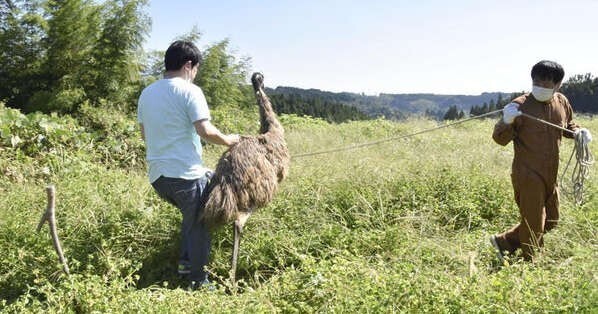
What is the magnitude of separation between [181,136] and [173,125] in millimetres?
103

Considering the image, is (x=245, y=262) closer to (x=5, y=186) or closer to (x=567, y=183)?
(x=5, y=186)

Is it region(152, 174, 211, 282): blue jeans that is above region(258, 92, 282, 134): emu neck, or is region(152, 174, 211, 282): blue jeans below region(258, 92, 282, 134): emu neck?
below

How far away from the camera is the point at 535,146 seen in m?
3.87

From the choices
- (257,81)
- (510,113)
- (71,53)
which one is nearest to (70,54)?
(71,53)

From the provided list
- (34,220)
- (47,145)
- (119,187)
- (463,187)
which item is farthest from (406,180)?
(47,145)

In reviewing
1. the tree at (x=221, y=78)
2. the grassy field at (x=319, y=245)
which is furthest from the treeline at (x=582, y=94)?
the grassy field at (x=319, y=245)

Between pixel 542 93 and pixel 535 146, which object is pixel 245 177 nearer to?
pixel 535 146

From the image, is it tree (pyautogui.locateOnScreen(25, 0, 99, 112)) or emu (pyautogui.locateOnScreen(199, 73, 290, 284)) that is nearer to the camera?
emu (pyautogui.locateOnScreen(199, 73, 290, 284))

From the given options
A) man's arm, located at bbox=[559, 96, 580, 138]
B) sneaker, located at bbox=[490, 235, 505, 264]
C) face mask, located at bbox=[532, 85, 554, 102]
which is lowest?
sneaker, located at bbox=[490, 235, 505, 264]

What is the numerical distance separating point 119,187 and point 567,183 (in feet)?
16.3

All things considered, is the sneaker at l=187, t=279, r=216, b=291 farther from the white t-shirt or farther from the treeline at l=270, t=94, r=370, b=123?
the treeline at l=270, t=94, r=370, b=123

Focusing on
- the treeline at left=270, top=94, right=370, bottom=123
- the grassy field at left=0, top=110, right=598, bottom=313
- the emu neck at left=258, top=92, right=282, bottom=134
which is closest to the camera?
the grassy field at left=0, top=110, right=598, bottom=313

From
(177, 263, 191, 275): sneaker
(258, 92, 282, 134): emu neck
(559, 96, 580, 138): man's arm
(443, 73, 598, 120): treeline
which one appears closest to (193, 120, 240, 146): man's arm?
(258, 92, 282, 134): emu neck

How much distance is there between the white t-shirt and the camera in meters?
3.71
